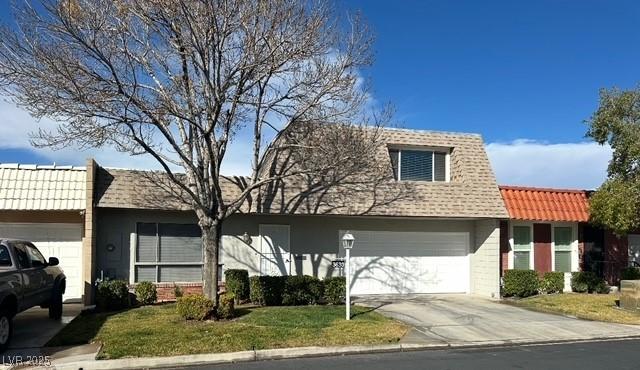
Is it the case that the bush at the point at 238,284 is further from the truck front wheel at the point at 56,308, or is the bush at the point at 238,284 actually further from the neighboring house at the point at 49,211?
the truck front wheel at the point at 56,308

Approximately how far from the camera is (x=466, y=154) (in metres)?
19.9

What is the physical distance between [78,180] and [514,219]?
13699 mm

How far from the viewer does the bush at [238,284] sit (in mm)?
16141

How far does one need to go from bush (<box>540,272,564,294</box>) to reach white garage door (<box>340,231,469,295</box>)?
8.19 feet

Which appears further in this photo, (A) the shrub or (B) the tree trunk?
(A) the shrub

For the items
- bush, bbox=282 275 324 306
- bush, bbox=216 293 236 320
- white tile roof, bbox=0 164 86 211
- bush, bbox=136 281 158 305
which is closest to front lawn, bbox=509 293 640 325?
bush, bbox=282 275 324 306

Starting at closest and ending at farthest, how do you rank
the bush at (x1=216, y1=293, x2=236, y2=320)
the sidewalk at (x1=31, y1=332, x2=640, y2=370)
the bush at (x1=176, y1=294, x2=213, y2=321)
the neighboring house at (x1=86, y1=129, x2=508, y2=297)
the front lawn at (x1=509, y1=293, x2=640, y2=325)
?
1. the sidewalk at (x1=31, y1=332, x2=640, y2=370)
2. the bush at (x1=176, y1=294, x2=213, y2=321)
3. the bush at (x1=216, y1=293, x2=236, y2=320)
4. the front lawn at (x1=509, y1=293, x2=640, y2=325)
5. the neighboring house at (x1=86, y1=129, x2=508, y2=297)

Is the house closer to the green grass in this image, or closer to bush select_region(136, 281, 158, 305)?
the green grass

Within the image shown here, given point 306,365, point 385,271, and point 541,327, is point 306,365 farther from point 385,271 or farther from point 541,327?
point 385,271

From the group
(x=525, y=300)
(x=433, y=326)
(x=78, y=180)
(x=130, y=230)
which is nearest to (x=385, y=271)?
(x=525, y=300)

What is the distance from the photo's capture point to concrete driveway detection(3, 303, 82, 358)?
10.4 meters

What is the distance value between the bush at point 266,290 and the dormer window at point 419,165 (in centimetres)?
560

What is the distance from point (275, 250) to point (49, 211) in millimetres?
6473

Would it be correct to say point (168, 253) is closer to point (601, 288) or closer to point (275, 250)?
point (275, 250)
